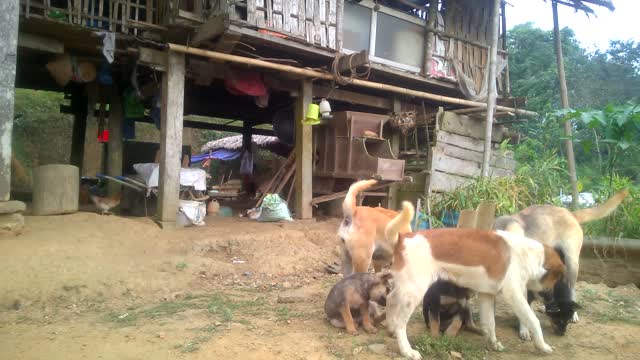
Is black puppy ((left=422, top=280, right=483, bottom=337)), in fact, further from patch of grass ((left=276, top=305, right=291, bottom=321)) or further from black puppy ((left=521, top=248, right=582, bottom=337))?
patch of grass ((left=276, top=305, right=291, bottom=321))

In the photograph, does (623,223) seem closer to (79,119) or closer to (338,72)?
(338,72)

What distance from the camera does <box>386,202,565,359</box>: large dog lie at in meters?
3.91

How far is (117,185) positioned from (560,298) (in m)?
9.07

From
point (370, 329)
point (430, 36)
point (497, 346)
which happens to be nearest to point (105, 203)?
point (370, 329)

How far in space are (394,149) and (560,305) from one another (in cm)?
662

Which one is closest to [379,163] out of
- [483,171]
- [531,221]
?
[483,171]

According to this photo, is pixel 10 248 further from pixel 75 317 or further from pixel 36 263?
pixel 75 317

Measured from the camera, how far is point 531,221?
4980mm

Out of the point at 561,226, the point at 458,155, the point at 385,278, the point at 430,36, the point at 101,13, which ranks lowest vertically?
the point at 385,278

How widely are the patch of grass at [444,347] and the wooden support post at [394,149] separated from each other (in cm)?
626

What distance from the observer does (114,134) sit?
10227 millimetres

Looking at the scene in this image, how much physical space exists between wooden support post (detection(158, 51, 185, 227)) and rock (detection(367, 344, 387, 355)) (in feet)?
15.2

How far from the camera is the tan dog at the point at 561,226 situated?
4746 millimetres

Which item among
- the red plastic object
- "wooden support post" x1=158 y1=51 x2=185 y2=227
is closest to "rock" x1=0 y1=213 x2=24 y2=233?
"wooden support post" x1=158 y1=51 x2=185 y2=227
